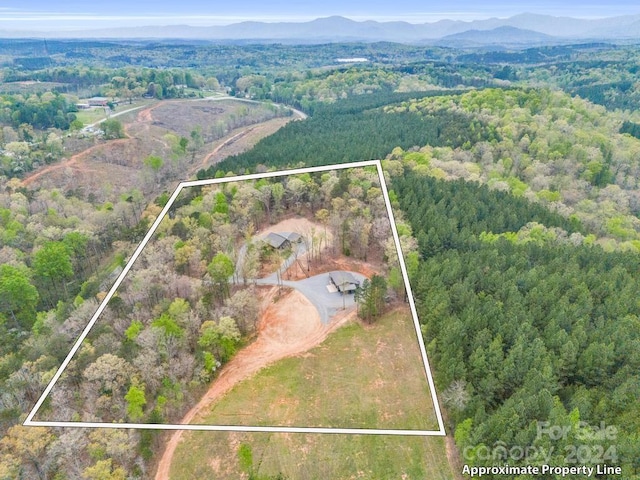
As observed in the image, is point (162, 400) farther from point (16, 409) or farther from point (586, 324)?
point (586, 324)

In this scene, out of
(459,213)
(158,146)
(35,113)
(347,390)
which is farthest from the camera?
(158,146)

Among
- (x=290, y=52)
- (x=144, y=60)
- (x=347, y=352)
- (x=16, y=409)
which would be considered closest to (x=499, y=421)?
(x=347, y=352)

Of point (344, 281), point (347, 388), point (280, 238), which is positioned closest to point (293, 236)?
point (280, 238)

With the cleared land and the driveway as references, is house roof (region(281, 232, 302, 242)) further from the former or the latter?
the cleared land

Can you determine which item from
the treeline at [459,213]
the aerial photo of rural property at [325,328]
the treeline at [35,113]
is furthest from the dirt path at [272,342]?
the treeline at [35,113]

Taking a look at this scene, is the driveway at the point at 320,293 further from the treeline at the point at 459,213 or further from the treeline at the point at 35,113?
the treeline at the point at 35,113

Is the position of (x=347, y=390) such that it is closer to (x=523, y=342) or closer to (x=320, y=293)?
(x=320, y=293)
